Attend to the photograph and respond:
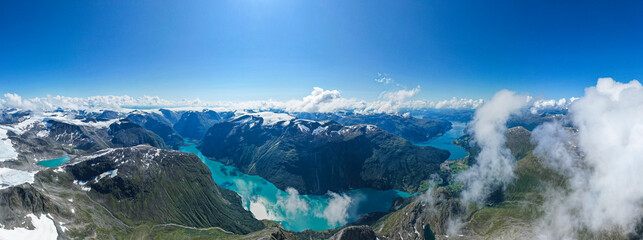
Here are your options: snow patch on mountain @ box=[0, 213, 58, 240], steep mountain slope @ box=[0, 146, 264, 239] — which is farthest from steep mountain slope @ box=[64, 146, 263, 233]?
snow patch on mountain @ box=[0, 213, 58, 240]

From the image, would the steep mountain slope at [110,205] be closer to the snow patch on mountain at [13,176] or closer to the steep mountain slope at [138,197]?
the steep mountain slope at [138,197]

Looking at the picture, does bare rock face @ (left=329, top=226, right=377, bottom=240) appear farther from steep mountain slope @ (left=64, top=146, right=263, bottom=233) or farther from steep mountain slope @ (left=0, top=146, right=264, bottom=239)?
steep mountain slope @ (left=64, top=146, right=263, bottom=233)

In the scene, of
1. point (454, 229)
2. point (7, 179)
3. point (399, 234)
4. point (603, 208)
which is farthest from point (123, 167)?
point (603, 208)

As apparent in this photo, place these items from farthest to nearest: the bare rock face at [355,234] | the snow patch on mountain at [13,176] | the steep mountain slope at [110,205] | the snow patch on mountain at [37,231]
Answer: the snow patch on mountain at [13,176] < the bare rock face at [355,234] < the steep mountain slope at [110,205] < the snow patch on mountain at [37,231]

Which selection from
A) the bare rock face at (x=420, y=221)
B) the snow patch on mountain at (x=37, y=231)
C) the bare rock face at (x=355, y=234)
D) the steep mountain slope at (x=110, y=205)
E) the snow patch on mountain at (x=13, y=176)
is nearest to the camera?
the snow patch on mountain at (x=37, y=231)

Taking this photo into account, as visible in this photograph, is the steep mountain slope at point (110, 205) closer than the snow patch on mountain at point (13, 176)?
Yes

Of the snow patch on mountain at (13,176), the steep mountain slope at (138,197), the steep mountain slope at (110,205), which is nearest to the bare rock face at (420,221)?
the steep mountain slope at (110,205)

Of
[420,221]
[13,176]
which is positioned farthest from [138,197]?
[420,221]

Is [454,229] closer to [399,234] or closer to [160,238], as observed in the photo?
[399,234]

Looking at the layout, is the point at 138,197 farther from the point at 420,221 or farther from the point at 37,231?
the point at 420,221
